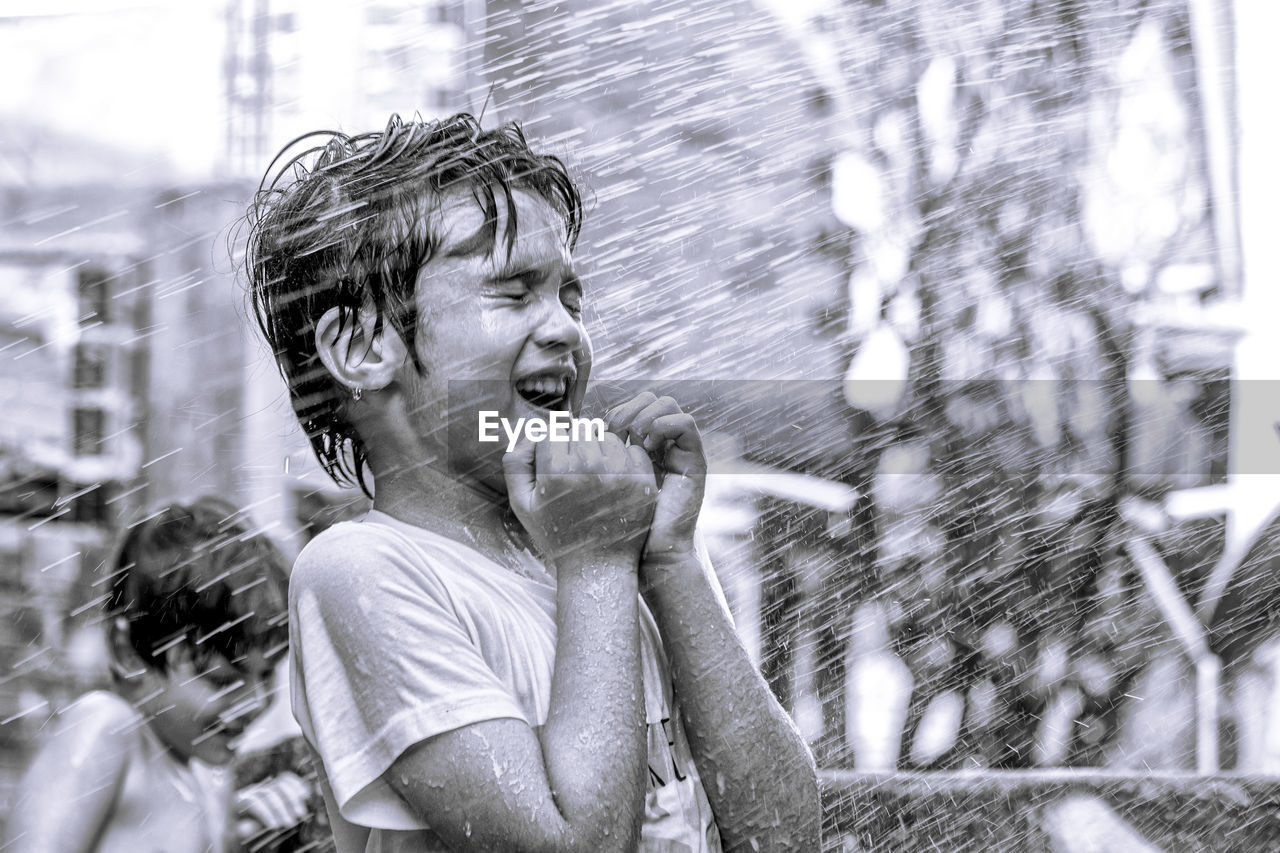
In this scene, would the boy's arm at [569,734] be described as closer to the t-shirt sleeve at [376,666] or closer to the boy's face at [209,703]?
the t-shirt sleeve at [376,666]

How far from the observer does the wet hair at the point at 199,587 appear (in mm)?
817

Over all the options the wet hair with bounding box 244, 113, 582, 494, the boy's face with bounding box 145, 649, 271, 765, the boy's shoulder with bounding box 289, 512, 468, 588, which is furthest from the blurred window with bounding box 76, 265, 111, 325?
the boy's shoulder with bounding box 289, 512, 468, 588

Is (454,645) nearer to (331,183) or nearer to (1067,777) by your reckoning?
(331,183)

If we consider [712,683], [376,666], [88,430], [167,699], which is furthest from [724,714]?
[88,430]

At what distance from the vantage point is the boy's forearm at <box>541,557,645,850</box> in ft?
0.96

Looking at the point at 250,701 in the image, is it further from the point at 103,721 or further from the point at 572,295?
the point at 572,295

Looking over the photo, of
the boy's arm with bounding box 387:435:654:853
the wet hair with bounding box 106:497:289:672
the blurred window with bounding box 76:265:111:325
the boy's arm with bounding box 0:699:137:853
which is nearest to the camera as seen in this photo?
the boy's arm with bounding box 387:435:654:853

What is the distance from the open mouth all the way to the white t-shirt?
0.05 meters

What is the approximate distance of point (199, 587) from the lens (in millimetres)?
823

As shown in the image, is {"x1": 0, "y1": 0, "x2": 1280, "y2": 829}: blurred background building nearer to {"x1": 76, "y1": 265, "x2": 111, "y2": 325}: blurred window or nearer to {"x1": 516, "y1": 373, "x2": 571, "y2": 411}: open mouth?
{"x1": 76, "y1": 265, "x2": 111, "y2": 325}: blurred window

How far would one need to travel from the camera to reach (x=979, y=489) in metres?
1.25

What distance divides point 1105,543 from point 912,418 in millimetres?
308

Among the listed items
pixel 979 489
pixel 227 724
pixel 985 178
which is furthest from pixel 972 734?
pixel 227 724

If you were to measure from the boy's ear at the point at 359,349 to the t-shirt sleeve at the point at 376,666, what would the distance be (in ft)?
0.18
